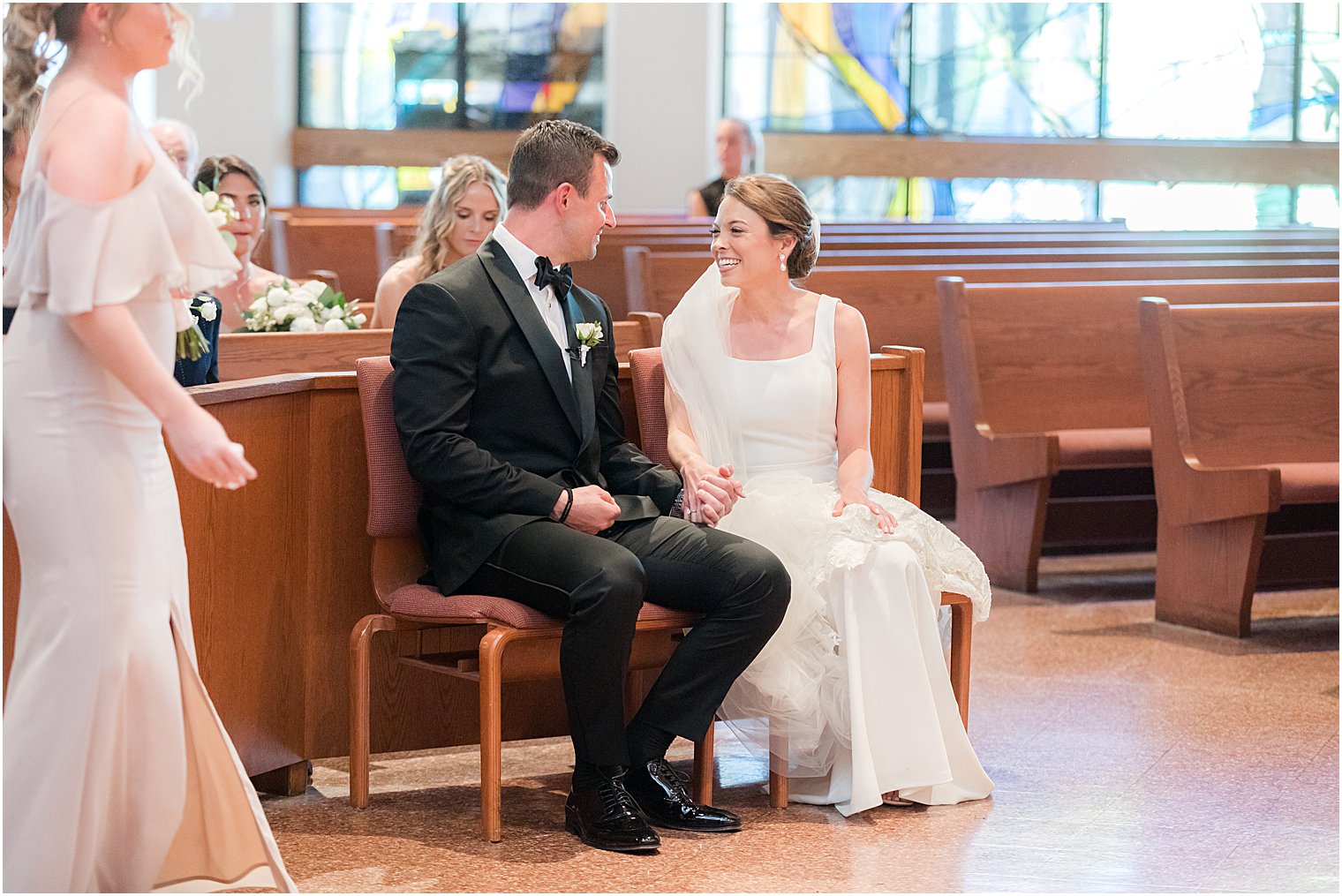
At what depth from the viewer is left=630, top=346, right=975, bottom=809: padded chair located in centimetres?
351

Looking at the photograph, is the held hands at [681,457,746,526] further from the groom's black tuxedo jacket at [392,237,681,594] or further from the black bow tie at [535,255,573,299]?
the black bow tie at [535,255,573,299]

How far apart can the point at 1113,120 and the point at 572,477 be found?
40.9 feet

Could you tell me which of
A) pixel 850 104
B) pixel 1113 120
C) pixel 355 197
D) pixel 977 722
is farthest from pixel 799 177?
pixel 977 722

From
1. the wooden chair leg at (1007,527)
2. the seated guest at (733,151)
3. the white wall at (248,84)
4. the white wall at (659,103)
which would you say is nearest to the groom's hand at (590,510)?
the wooden chair leg at (1007,527)

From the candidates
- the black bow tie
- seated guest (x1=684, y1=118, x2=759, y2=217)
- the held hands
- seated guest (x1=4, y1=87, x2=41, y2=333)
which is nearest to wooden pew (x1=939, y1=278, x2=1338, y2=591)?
the held hands

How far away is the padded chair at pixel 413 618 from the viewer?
A: 10.6 ft

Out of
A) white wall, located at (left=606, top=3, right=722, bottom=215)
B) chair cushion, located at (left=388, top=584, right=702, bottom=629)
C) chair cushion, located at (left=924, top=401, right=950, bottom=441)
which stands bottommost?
chair cushion, located at (left=388, top=584, right=702, bottom=629)

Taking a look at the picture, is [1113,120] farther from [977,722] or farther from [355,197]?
[977,722]

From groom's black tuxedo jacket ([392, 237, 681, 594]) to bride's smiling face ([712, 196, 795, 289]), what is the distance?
17.0 inches

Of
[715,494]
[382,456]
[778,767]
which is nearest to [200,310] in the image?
[382,456]

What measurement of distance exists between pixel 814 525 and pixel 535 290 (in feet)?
2.57

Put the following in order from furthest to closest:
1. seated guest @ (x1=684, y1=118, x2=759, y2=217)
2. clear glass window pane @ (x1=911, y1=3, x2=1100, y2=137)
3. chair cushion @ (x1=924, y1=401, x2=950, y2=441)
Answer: clear glass window pane @ (x1=911, y1=3, x2=1100, y2=137) → seated guest @ (x1=684, y1=118, x2=759, y2=217) → chair cushion @ (x1=924, y1=401, x2=950, y2=441)

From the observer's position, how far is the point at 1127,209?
1504cm

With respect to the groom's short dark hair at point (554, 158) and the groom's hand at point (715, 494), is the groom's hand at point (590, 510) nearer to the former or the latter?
the groom's hand at point (715, 494)
